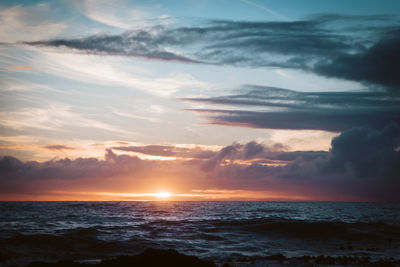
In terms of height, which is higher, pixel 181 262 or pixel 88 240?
pixel 181 262

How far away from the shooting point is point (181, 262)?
465 inches

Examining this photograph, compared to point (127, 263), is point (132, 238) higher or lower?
lower

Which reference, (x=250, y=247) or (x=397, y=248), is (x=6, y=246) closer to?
(x=250, y=247)

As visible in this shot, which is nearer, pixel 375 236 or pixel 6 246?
pixel 6 246

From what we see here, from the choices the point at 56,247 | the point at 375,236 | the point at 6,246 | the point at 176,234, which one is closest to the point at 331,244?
the point at 375,236

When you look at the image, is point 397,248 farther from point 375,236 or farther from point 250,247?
point 250,247

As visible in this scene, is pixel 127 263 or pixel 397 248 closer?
pixel 127 263

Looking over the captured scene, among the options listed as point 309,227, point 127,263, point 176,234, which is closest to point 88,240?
point 176,234

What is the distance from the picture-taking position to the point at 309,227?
3369 cm

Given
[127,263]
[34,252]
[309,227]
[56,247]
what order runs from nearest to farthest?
[127,263]
[34,252]
[56,247]
[309,227]

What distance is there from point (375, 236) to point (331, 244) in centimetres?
709

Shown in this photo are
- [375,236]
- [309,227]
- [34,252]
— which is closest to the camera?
[34,252]

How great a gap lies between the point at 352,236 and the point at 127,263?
25.3 meters

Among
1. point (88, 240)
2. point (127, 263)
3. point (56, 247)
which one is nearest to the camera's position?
point (127, 263)
